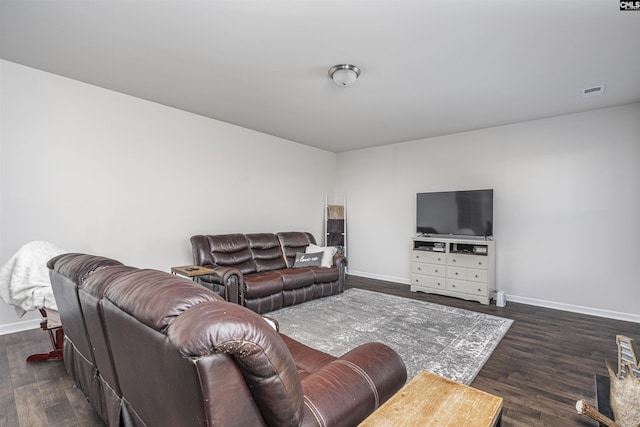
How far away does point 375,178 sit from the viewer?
19.9ft

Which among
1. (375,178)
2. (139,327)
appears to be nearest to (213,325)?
(139,327)

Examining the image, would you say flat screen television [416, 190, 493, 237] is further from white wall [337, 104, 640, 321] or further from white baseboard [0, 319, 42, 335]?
white baseboard [0, 319, 42, 335]

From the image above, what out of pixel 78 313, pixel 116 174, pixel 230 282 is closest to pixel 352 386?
pixel 78 313

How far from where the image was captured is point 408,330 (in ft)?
10.5

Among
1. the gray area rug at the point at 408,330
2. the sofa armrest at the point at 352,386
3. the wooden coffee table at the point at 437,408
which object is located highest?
the sofa armrest at the point at 352,386

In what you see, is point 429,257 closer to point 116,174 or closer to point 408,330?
point 408,330

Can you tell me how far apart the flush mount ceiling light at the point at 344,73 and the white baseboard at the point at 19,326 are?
3925 mm

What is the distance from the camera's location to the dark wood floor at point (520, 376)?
1862 mm

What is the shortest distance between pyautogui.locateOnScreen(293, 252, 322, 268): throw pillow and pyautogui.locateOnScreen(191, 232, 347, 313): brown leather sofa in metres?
0.13

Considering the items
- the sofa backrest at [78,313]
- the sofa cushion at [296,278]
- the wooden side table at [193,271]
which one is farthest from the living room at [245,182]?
the sofa backrest at [78,313]

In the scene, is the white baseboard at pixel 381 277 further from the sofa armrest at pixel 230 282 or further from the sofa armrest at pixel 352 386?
the sofa armrest at pixel 352 386

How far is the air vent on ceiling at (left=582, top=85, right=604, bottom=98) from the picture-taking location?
3.26m

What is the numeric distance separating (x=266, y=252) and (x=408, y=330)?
2.29m

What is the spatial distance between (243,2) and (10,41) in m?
2.16
